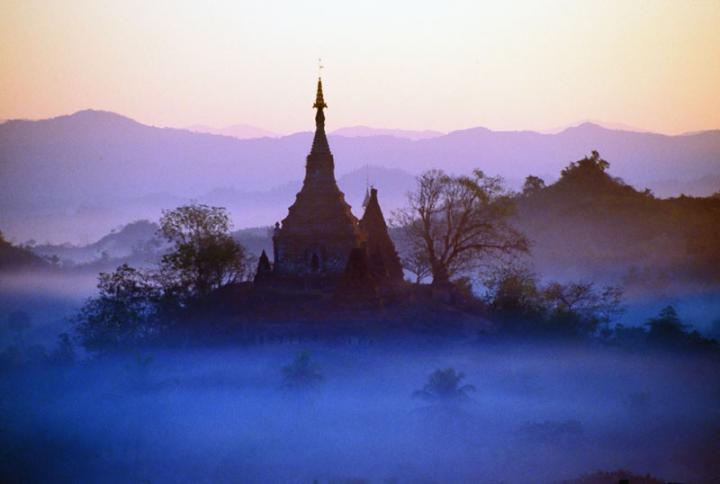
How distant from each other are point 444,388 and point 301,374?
5.18m

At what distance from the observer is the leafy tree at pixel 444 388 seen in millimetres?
30938

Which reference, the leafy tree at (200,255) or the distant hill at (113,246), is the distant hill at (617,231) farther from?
the distant hill at (113,246)

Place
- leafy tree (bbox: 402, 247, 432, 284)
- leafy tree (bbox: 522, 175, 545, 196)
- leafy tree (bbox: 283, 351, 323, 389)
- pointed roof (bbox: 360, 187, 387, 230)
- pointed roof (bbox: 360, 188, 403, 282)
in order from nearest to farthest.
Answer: leafy tree (bbox: 283, 351, 323, 389) < pointed roof (bbox: 360, 188, 403, 282) < pointed roof (bbox: 360, 187, 387, 230) < leafy tree (bbox: 402, 247, 432, 284) < leafy tree (bbox: 522, 175, 545, 196)

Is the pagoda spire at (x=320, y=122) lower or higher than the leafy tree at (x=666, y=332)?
higher

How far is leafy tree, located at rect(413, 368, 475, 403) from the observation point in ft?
102

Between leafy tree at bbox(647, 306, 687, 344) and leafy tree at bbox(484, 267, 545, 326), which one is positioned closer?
leafy tree at bbox(647, 306, 687, 344)

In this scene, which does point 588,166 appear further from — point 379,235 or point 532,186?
point 379,235

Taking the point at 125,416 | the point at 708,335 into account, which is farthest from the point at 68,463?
the point at 708,335

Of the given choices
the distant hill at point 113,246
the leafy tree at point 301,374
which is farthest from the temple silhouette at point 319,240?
the distant hill at point 113,246

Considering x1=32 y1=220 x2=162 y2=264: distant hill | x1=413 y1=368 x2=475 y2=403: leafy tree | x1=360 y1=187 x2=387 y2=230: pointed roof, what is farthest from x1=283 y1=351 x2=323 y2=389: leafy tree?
x1=32 y1=220 x2=162 y2=264: distant hill

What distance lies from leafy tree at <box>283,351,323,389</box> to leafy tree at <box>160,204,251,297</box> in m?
10.4

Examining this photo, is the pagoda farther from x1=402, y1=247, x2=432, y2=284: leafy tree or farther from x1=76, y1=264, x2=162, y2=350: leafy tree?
x1=402, y1=247, x2=432, y2=284: leafy tree

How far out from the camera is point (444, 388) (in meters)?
31.1

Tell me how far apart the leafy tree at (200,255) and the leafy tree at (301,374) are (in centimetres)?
1041
